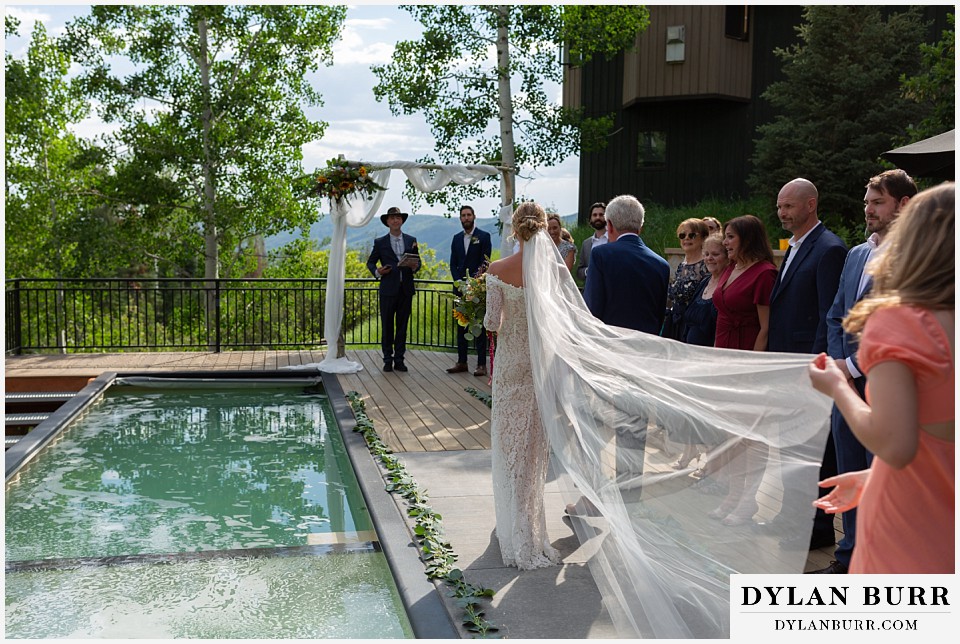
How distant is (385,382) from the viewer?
10320 millimetres

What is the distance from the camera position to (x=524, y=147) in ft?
49.0

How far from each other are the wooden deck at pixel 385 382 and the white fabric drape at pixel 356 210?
1.89 ft

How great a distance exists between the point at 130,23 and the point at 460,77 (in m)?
7.18

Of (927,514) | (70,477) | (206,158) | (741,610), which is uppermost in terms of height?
(206,158)

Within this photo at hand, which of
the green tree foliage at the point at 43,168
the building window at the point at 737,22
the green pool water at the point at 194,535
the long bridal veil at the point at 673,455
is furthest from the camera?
the building window at the point at 737,22

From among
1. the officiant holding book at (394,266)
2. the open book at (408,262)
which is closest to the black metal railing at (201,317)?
the officiant holding book at (394,266)

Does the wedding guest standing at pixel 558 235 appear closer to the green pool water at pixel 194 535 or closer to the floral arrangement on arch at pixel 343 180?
the green pool water at pixel 194 535

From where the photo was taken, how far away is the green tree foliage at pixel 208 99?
16.8 metres

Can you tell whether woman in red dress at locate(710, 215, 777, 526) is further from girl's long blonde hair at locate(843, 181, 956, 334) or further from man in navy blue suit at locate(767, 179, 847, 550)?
girl's long blonde hair at locate(843, 181, 956, 334)

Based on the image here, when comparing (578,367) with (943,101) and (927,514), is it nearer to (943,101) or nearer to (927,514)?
(927,514)

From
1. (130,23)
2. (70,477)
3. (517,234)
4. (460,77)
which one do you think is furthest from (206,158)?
(517,234)

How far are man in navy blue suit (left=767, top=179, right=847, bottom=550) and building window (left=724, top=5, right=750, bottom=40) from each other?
649 inches

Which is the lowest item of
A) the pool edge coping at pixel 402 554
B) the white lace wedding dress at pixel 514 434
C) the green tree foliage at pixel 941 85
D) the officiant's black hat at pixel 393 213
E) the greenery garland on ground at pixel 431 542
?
the pool edge coping at pixel 402 554

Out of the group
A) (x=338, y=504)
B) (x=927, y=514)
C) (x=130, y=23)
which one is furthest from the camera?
(x=130, y=23)
